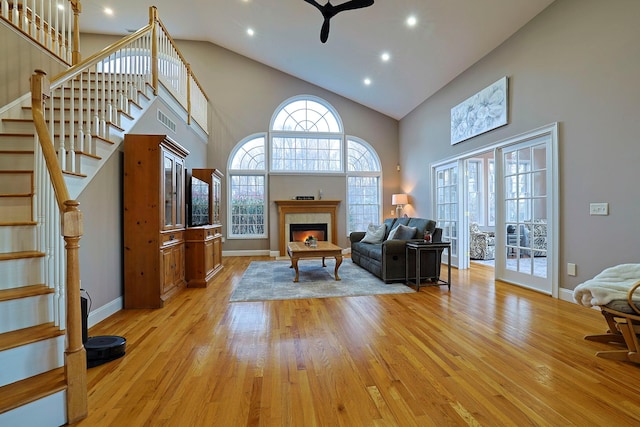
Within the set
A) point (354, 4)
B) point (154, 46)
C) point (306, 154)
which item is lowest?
point (306, 154)

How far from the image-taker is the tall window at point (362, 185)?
310 inches

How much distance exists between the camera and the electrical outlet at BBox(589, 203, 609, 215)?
3039 mm

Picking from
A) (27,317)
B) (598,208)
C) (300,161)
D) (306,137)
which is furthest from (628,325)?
(306,137)

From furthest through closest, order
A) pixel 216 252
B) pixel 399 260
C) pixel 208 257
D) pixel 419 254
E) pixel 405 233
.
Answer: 1. pixel 216 252
2. pixel 405 233
3. pixel 208 257
4. pixel 399 260
5. pixel 419 254

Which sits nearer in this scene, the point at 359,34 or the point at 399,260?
the point at 399,260

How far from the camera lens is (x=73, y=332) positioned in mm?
1501

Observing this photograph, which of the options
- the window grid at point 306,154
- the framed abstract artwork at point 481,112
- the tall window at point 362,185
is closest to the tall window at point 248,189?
the window grid at point 306,154

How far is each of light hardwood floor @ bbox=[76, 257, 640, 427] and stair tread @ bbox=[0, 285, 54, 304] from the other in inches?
26.2

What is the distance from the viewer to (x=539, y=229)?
3.98 meters

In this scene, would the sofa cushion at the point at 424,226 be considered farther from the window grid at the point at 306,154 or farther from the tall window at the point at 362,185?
the window grid at the point at 306,154

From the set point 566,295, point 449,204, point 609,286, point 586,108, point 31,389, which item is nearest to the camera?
point 31,389

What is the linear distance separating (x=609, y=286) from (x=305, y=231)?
590 centimetres

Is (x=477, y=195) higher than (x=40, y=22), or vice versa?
(x=40, y=22)

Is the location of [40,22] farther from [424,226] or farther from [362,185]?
[362,185]
